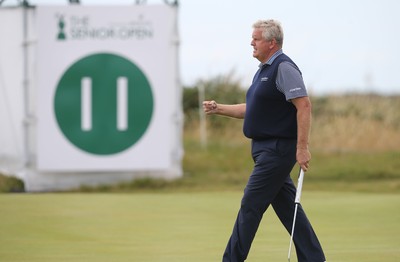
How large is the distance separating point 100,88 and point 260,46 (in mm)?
9021

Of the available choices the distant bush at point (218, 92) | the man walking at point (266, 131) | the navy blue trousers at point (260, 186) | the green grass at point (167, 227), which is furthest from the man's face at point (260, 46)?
the distant bush at point (218, 92)

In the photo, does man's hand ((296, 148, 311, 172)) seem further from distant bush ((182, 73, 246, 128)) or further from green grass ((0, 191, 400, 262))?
distant bush ((182, 73, 246, 128))

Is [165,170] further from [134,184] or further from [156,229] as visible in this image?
[156,229]

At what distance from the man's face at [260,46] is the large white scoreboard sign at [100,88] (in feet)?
Result: 29.0

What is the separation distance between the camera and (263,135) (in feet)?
23.5

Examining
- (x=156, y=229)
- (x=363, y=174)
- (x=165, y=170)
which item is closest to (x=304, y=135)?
(x=156, y=229)

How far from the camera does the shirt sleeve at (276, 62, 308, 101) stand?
6.90m

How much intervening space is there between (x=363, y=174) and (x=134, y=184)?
4585 mm

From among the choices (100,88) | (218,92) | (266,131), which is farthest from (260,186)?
(218,92)

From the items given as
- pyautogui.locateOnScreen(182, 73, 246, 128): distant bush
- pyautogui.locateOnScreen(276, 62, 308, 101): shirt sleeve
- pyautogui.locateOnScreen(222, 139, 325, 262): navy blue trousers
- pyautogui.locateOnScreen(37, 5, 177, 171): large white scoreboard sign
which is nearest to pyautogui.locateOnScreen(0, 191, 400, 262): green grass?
pyautogui.locateOnScreen(222, 139, 325, 262): navy blue trousers

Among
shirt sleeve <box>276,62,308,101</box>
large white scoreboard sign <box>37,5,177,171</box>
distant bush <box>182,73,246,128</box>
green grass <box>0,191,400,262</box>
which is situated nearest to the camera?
shirt sleeve <box>276,62,308,101</box>

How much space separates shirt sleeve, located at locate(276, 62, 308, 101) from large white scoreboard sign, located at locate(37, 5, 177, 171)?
9.07 m

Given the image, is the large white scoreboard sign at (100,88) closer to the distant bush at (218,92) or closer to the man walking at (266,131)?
the man walking at (266,131)

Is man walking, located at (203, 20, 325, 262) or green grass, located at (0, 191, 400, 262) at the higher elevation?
man walking, located at (203, 20, 325, 262)
